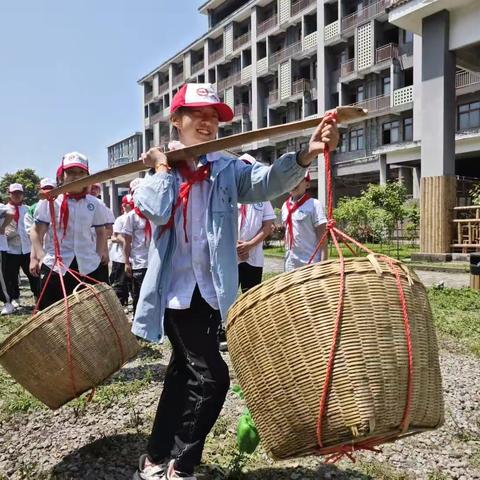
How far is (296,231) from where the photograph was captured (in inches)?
208

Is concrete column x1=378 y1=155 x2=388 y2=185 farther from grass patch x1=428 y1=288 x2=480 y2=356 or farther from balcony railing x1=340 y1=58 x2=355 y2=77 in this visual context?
grass patch x1=428 y1=288 x2=480 y2=356

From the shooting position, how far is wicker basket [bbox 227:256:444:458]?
1.74 meters

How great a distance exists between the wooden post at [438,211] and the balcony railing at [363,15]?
60.4 feet

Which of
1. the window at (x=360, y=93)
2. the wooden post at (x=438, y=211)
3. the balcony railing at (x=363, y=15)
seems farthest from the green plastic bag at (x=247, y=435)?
the window at (x=360, y=93)

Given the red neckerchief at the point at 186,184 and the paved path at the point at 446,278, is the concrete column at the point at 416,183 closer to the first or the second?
the paved path at the point at 446,278

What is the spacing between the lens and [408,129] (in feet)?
99.6

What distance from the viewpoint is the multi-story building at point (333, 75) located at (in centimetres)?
2947

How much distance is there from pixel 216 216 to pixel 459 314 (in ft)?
19.4

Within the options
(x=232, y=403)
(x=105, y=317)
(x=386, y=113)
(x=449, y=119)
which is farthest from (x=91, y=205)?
(x=386, y=113)

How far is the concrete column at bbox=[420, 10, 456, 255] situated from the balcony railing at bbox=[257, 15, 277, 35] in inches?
957

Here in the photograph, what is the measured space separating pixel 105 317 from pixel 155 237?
887mm

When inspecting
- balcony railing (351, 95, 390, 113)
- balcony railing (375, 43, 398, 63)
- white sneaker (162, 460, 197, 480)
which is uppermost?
balcony railing (375, 43, 398, 63)

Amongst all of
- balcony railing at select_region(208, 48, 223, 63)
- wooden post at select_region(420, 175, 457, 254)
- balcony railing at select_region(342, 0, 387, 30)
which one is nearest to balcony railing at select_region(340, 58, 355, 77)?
balcony railing at select_region(342, 0, 387, 30)

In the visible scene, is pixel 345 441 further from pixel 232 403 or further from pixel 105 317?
pixel 232 403
